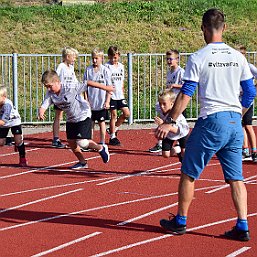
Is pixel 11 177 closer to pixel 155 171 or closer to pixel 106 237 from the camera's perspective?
pixel 155 171

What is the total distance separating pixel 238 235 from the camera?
830cm

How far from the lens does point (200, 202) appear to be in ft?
33.7

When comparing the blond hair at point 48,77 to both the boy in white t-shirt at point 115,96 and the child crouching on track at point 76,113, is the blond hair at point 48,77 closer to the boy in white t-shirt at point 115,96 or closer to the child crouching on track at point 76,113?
the child crouching on track at point 76,113

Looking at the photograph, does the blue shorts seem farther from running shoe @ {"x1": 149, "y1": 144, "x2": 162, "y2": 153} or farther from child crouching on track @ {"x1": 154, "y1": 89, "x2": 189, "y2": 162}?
running shoe @ {"x1": 149, "y1": 144, "x2": 162, "y2": 153}

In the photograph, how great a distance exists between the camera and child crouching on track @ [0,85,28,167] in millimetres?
12973

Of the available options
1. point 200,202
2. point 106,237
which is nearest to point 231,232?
point 106,237

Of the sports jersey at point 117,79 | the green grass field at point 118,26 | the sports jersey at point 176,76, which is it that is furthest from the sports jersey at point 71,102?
the green grass field at point 118,26

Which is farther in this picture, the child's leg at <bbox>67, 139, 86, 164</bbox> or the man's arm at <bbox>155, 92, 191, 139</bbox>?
the child's leg at <bbox>67, 139, 86, 164</bbox>

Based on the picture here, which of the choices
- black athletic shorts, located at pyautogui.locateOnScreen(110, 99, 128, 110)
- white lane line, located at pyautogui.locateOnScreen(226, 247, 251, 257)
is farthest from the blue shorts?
black athletic shorts, located at pyautogui.locateOnScreen(110, 99, 128, 110)

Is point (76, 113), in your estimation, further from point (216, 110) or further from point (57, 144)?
point (216, 110)

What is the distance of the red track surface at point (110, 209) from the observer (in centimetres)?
811

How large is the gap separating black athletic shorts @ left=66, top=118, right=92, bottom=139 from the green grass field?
1929cm

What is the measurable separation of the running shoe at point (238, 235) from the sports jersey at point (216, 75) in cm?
117

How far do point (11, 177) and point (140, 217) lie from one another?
3560 millimetres
